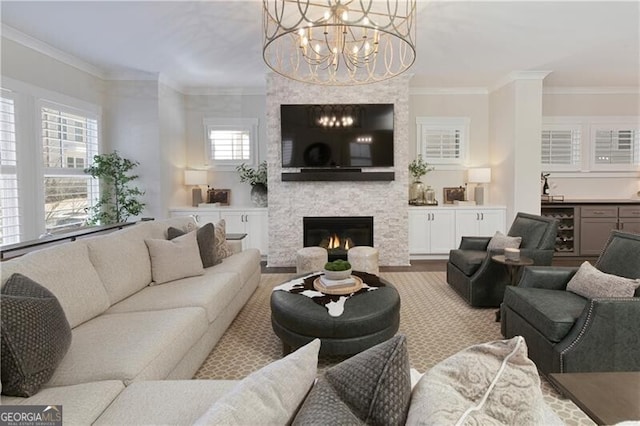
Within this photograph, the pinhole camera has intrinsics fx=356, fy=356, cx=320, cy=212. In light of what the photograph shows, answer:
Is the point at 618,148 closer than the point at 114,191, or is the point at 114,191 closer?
the point at 114,191

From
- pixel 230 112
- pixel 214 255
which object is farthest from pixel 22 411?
pixel 230 112

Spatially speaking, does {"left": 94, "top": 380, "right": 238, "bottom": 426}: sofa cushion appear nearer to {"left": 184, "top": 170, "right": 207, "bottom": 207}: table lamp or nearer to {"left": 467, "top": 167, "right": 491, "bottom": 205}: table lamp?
{"left": 184, "top": 170, "right": 207, "bottom": 207}: table lamp

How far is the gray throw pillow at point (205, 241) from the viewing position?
11.3 ft

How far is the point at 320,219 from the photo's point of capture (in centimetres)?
540

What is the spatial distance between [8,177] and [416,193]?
5442 millimetres

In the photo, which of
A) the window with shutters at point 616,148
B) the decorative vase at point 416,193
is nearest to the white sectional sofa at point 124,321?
the decorative vase at point 416,193

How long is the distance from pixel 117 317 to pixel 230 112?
476 cm

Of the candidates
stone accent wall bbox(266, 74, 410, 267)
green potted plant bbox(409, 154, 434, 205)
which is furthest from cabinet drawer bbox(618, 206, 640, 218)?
stone accent wall bbox(266, 74, 410, 267)

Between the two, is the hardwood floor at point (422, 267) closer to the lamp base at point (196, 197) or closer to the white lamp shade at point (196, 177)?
the lamp base at point (196, 197)

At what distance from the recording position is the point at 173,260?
10.2 ft

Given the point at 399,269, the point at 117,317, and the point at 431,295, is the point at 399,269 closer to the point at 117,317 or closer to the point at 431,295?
the point at 431,295

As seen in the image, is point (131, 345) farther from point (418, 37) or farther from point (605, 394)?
point (418, 37)

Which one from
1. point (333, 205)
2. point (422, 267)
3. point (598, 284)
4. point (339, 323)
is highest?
point (333, 205)

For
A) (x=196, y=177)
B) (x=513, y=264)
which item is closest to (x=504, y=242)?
(x=513, y=264)
